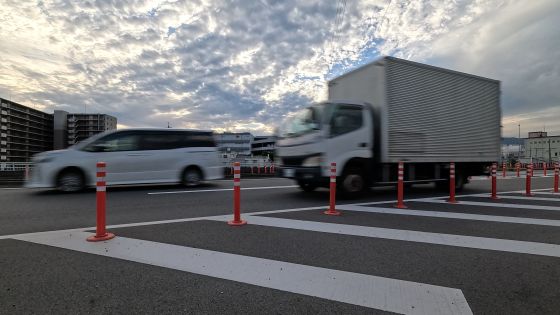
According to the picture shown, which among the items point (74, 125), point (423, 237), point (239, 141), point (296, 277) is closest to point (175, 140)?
point (423, 237)

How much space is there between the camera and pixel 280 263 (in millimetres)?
3695

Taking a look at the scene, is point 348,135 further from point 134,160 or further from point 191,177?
point 134,160

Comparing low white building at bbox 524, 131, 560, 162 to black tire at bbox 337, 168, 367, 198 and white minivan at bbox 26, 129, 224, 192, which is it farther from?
white minivan at bbox 26, 129, 224, 192

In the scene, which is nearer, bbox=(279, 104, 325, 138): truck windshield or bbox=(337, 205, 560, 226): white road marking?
bbox=(337, 205, 560, 226): white road marking

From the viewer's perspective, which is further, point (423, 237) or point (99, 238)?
point (423, 237)

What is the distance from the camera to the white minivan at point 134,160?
9594 mm

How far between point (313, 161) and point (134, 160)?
6.13 m

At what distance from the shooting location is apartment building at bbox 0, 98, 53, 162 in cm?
9438

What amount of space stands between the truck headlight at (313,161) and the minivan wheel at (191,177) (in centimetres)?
487

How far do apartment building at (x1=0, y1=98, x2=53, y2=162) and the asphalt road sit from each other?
A: 113293mm

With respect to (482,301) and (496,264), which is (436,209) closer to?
(496,264)

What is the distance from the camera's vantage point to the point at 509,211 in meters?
7.38

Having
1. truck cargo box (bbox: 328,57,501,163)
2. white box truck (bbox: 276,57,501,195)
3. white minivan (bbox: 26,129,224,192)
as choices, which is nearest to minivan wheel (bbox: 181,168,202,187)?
white minivan (bbox: 26,129,224,192)

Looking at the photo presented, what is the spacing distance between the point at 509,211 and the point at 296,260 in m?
6.26
